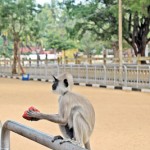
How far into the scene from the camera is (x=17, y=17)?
116 feet

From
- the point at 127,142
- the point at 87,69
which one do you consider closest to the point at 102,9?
the point at 87,69

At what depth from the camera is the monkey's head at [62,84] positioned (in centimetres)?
353

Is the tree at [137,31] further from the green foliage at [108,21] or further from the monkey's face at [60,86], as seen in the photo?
the monkey's face at [60,86]

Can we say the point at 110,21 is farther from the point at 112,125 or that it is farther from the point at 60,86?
the point at 60,86

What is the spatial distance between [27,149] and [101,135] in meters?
1.77

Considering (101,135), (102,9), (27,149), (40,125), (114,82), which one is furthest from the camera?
(102,9)

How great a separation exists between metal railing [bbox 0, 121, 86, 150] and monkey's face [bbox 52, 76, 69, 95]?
1.65 ft

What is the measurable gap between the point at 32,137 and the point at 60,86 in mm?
740

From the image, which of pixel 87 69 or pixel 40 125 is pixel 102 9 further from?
pixel 40 125

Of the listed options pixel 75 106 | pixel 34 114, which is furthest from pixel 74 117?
pixel 34 114

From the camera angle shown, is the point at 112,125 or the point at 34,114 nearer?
the point at 34,114

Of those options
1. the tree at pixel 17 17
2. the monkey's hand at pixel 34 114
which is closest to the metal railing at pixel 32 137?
the monkey's hand at pixel 34 114

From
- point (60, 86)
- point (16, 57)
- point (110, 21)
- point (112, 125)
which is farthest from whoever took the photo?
point (16, 57)

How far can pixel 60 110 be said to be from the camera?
3.40 m
